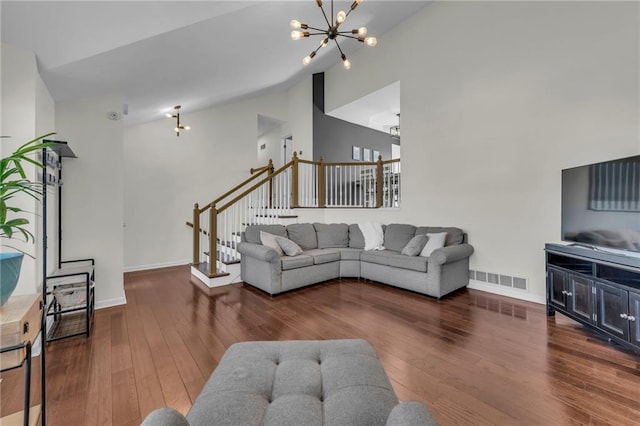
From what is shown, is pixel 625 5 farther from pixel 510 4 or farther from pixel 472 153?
pixel 472 153

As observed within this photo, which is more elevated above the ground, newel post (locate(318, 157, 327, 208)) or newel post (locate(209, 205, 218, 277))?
newel post (locate(318, 157, 327, 208))

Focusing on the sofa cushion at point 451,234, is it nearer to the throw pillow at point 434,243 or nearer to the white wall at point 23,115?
the throw pillow at point 434,243

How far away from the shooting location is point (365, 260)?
4.43 meters

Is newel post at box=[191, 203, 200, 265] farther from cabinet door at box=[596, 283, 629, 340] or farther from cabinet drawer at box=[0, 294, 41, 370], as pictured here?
cabinet door at box=[596, 283, 629, 340]

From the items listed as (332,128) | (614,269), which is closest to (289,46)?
(332,128)

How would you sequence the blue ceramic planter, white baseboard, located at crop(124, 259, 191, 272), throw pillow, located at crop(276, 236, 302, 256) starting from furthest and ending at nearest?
1. white baseboard, located at crop(124, 259, 191, 272)
2. throw pillow, located at crop(276, 236, 302, 256)
3. the blue ceramic planter

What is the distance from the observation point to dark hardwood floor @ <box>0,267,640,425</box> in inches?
65.1

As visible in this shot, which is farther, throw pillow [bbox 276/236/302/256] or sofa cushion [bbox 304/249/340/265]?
sofa cushion [bbox 304/249/340/265]

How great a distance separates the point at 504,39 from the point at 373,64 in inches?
99.0

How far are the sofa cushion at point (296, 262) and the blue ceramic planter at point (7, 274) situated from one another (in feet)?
8.95

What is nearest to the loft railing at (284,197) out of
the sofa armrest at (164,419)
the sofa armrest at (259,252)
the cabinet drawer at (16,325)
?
the sofa armrest at (259,252)

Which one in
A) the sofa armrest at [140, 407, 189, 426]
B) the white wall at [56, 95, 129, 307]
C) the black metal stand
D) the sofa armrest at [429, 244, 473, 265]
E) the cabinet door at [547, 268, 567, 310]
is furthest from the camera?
the sofa armrest at [429, 244, 473, 265]

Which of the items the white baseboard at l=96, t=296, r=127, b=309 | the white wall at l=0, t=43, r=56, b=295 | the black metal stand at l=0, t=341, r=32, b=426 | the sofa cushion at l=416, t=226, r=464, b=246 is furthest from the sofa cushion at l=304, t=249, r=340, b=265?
the black metal stand at l=0, t=341, r=32, b=426

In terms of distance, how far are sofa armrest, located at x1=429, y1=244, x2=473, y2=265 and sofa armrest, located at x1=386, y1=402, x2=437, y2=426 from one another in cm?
289
